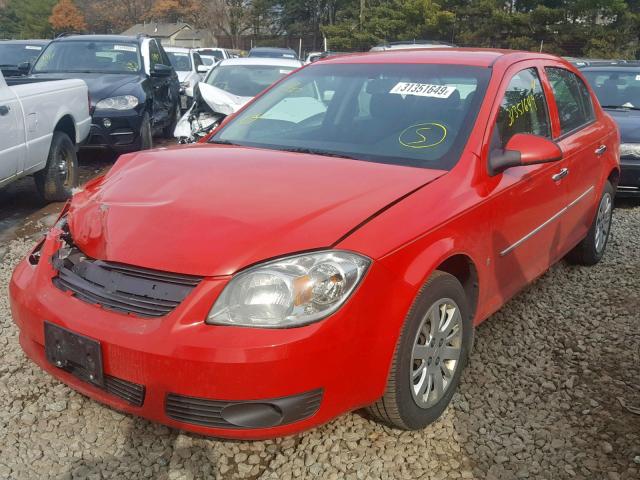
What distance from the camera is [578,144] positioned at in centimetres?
418

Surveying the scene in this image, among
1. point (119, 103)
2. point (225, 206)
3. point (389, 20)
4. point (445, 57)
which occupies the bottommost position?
point (389, 20)

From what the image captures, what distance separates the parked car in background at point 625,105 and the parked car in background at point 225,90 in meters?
4.11

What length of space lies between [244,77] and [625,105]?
17.2ft

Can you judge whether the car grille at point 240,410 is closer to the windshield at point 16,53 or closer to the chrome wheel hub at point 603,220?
the chrome wheel hub at point 603,220

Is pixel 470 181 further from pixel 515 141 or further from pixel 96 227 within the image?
pixel 96 227

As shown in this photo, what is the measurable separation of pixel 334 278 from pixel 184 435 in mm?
1044

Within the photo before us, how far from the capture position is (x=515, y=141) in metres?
3.13

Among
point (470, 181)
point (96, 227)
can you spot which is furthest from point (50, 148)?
point (470, 181)

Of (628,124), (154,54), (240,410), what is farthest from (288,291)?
(154,54)

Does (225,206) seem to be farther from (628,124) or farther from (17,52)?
(17,52)

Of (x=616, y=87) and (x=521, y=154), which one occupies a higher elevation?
(x=521, y=154)

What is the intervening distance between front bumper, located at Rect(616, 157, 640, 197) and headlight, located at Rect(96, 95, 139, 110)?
6.06 meters

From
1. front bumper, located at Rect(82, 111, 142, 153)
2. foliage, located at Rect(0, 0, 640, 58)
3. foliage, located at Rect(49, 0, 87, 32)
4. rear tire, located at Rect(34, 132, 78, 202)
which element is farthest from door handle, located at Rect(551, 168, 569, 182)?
foliage, located at Rect(49, 0, 87, 32)

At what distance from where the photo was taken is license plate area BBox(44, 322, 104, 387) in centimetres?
233
